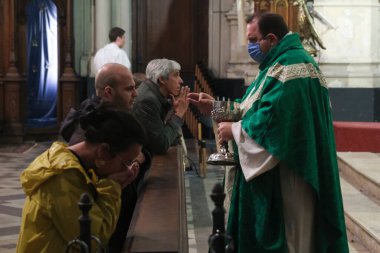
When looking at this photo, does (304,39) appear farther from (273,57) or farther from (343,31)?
(273,57)

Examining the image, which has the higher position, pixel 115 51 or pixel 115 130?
pixel 115 51

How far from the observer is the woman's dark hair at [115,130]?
8.77 ft

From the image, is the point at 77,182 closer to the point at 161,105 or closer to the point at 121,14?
the point at 161,105

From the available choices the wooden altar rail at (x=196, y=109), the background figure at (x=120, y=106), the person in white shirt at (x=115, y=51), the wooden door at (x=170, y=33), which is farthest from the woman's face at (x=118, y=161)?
the wooden door at (x=170, y=33)

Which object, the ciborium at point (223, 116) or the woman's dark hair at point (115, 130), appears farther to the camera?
the ciborium at point (223, 116)

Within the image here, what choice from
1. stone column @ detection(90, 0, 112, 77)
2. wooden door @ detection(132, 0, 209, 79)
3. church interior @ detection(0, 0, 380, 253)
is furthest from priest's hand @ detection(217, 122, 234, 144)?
wooden door @ detection(132, 0, 209, 79)

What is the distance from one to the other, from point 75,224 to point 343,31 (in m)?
8.39

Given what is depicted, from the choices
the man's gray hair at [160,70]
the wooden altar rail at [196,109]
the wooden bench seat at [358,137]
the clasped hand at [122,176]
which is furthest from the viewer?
the wooden altar rail at [196,109]

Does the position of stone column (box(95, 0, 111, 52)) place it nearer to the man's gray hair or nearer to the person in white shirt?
the person in white shirt

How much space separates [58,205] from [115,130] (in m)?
0.31

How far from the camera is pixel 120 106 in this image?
10.8ft

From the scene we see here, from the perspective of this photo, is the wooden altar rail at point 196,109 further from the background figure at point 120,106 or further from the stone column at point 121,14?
the background figure at point 120,106

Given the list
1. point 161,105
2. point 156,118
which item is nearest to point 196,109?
point 161,105

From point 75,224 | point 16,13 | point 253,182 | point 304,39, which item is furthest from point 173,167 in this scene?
point 16,13
